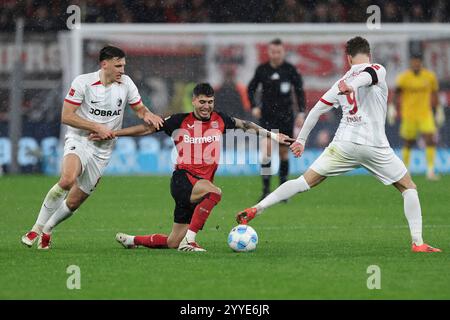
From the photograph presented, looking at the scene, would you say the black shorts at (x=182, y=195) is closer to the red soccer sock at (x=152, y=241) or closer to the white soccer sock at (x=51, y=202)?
the red soccer sock at (x=152, y=241)

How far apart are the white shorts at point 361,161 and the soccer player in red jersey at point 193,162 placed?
417 mm

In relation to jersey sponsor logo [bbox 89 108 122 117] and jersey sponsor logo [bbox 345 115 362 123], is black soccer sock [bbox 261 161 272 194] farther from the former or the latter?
jersey sponsor logo [bbox 345 115 362 123]

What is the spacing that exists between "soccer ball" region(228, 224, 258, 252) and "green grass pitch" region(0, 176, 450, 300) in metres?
0.10

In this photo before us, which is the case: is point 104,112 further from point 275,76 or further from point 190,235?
point 275,76

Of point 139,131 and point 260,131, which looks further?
point 260,131

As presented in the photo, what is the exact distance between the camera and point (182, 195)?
954cm

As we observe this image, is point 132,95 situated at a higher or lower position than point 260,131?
higher

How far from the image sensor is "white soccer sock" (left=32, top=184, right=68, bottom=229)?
9.81 metres

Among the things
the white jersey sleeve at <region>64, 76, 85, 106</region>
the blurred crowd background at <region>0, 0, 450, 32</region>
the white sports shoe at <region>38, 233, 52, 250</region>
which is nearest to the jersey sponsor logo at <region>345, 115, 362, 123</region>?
the white jersey sleeve at <region>64, 76, 85, 106</region>

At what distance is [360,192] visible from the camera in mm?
16969

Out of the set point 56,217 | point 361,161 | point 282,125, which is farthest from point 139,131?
point 282,125

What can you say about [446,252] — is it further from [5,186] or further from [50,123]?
[50,123]

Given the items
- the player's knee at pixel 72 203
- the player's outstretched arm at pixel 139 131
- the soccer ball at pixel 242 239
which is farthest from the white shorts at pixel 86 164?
the soccer ball at pixel 242 239

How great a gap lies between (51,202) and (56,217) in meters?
0.15
